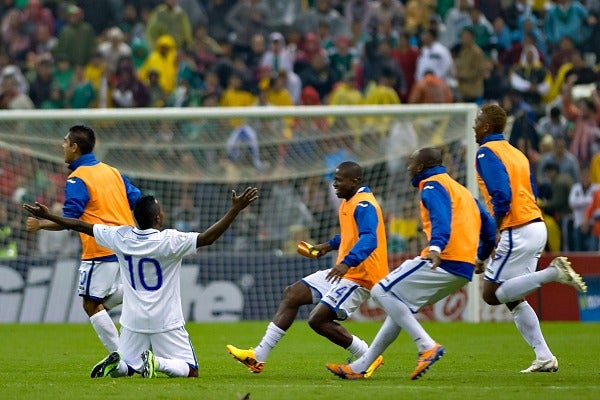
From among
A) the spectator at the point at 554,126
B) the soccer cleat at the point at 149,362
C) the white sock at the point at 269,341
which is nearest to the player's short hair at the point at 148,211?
the soccer cleat at the point at 149,362

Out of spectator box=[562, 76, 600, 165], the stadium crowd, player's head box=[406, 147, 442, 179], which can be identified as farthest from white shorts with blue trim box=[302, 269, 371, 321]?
spectator box=[562, 76, 600, 165]

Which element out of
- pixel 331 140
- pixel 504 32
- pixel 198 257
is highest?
pixel 504 32

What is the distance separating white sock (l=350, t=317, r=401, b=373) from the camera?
10.4 metres

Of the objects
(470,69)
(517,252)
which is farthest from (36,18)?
(517,252)

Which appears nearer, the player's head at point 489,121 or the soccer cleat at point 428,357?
the soccer cleat at point 428,357

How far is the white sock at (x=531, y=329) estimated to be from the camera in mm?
11109

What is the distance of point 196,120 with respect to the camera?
72.5 ft

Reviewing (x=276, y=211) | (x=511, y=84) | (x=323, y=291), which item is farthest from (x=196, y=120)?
(x=323, y=291)

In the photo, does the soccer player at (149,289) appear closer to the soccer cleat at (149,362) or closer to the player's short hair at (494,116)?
the soccer cleat at (149,362)

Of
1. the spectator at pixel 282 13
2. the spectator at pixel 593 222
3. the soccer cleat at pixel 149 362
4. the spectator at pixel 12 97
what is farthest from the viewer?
the spectator at pixel 282 13

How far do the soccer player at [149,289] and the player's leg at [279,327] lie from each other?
65 centimetres

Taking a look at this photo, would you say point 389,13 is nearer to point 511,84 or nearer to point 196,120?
point 511,84

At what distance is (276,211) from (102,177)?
958 cm

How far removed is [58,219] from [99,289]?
162cm
